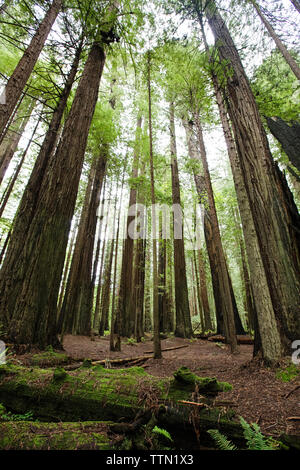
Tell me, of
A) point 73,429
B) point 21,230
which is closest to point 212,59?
point 21,230

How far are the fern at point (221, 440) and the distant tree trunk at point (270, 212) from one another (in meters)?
2.00

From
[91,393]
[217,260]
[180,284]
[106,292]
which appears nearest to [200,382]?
[91,393]

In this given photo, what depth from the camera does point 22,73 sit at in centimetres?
339

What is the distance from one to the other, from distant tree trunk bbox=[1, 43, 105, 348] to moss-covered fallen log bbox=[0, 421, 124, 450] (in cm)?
218

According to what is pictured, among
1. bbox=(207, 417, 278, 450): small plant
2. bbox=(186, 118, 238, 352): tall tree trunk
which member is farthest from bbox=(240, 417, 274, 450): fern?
bbox=(186, 118, 238, 352): tall tree trunk

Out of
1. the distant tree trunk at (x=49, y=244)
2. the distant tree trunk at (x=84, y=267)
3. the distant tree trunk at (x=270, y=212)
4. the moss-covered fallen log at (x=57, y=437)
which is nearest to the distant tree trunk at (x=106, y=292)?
the distant tree trunk at (x=84, y=267)

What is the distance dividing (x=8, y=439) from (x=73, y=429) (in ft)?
1.43

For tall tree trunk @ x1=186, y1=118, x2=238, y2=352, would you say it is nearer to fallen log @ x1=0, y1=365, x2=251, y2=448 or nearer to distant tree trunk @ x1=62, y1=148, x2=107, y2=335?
fallen log @ x1=0, y1=365, x2=251, y2=448

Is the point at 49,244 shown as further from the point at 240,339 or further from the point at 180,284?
the point at 240,339

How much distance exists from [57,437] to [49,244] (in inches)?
123

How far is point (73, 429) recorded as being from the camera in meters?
1.54

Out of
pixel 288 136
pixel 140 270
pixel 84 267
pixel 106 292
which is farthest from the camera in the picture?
pixel 140 270
